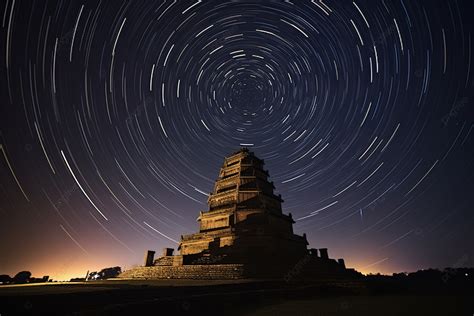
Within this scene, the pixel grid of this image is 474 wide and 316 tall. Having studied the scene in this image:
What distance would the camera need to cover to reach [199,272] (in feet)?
55.6

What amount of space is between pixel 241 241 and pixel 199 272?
273 inches

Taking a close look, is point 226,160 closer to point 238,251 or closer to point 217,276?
point 238,251

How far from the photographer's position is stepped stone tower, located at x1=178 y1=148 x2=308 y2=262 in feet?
74.0

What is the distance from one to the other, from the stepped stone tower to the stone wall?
236cm

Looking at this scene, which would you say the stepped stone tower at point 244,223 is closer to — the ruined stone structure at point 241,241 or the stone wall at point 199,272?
the ruined stone structure at point 241,241

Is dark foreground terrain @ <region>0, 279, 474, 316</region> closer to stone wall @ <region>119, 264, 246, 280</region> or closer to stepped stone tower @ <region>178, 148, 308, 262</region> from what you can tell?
stone wall @ <region>119, 264, 246, 280</region>

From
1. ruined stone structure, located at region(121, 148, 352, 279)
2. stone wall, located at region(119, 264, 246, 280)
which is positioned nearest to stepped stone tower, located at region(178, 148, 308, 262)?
ruined stone structure, located at region(121, 148, 352, 279)

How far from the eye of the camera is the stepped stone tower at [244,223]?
74.0ft

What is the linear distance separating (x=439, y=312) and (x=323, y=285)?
7256 millimetres

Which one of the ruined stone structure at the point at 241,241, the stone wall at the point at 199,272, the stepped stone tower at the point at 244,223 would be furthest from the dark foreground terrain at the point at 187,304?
the stepped stone tower at the point at 244,223

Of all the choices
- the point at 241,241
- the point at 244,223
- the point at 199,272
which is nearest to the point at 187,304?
the point at 199,272

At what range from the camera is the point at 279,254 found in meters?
22.1

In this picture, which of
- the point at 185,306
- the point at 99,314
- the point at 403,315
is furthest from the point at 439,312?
the point at 99,314

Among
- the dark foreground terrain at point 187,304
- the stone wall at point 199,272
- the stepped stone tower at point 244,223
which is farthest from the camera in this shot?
the stepped stone tower at point 244,223
